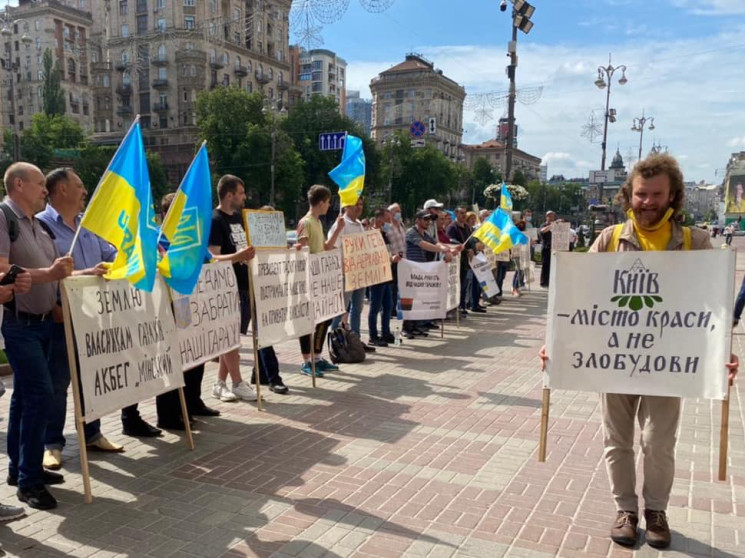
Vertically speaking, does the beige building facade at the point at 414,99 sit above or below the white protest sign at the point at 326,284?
above

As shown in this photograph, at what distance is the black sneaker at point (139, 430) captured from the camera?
5.32m

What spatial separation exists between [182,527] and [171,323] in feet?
5.77

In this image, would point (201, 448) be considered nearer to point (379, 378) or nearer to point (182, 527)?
point (182, 527)

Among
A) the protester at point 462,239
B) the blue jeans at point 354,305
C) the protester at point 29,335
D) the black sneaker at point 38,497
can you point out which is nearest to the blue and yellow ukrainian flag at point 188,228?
the protester at point 29,335

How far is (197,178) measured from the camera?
477cm

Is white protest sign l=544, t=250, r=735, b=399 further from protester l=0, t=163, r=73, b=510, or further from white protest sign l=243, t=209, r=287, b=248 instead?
white protest sign l=243, t=209, r=287, b=248

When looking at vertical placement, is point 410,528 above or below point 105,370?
below

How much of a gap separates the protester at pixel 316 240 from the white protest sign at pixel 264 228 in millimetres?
248

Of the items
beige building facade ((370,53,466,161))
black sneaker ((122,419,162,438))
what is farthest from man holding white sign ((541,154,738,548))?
beige building facade ((370,53,466,161))

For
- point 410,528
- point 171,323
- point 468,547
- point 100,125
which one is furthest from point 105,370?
point 100,125

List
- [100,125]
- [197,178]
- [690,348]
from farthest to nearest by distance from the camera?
[100,125]
[197,178]
[690,348]

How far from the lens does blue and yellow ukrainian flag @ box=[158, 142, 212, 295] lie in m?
4.69

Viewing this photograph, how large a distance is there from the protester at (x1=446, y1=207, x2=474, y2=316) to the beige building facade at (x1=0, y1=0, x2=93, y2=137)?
8292cm

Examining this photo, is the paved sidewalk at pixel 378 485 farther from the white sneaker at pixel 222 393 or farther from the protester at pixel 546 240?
the protester at pixel 546 240
